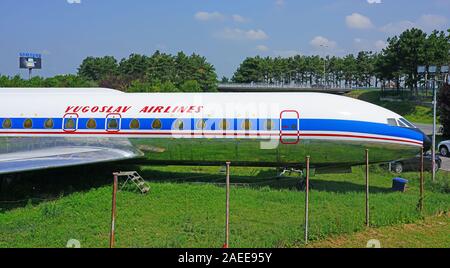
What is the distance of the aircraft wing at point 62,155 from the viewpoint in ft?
47.9

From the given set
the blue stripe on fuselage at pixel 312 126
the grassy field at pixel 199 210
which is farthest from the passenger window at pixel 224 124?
the grassy field at pixel 199 210

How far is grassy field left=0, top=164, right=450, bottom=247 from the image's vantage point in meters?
11.1

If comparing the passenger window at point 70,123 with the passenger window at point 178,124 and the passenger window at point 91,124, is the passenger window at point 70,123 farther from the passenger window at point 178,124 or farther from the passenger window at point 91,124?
the passenger window at point 178,124

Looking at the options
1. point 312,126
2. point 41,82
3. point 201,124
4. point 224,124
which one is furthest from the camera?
point 41,82

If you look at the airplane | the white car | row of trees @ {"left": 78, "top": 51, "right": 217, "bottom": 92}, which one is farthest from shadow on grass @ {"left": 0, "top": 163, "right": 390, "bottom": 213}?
row of trees @ {"left": 78, "top": 51, "right": 217, "bottom": 92}

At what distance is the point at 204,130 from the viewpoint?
1681 cm

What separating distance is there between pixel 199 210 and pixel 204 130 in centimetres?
398

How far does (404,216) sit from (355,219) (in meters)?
1.49

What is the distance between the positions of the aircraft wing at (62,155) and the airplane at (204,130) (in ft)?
0.12

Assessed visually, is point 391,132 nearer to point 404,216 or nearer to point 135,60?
point 404,216

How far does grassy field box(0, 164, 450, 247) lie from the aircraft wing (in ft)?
3.92

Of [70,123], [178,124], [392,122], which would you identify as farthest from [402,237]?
[70,123]

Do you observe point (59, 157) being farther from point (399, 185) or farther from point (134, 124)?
point (399, 185)
